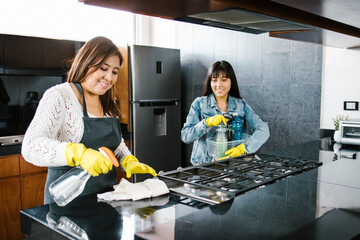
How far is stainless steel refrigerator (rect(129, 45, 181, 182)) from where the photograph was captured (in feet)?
11.9

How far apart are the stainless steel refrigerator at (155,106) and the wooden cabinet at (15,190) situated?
3.46 ft

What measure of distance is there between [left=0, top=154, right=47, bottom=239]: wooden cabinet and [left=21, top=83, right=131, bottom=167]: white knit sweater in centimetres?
137

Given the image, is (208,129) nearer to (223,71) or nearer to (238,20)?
(223,71)

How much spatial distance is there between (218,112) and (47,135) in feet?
4.91

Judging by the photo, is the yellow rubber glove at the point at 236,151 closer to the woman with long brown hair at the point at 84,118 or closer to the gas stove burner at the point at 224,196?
the woman with long brown hair at the point at 84,118

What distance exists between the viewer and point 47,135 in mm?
1577

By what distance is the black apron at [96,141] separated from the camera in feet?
5.64

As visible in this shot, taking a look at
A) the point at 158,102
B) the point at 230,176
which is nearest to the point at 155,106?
the point at 158,102

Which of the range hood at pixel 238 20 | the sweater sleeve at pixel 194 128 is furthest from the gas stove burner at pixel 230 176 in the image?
the range hood at pixel 238 20

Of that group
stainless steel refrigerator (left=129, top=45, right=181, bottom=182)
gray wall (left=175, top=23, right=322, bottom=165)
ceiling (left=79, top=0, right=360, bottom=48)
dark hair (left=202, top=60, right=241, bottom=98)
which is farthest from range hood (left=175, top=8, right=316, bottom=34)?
stainless steel refrigerator (left=129, top=45, right=181, bottom=182)

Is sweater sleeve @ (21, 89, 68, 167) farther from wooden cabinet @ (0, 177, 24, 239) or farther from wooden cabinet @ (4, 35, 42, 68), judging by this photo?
wooden cabinet @ (4, 35, 42, 68)

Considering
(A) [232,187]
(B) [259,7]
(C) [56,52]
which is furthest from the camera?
(C) [56,52]

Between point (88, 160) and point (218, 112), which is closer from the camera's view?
point (88, 160)

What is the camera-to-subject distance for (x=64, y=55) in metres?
3.41
